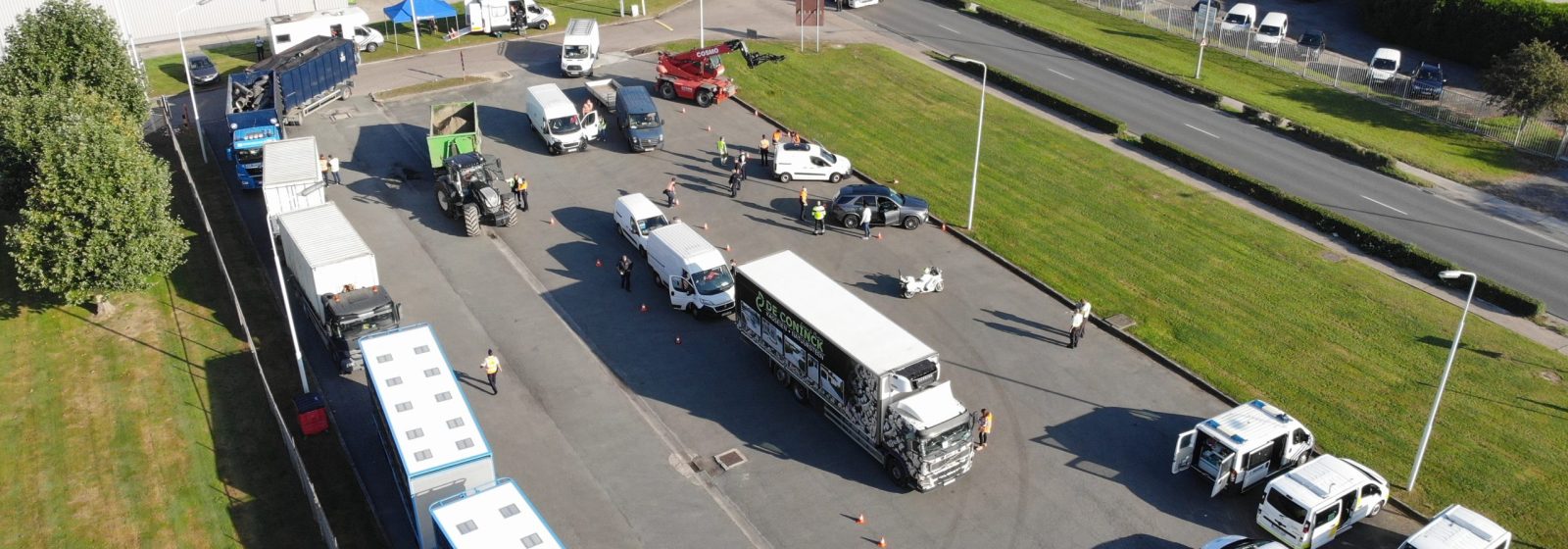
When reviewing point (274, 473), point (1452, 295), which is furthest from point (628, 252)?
point (1452, 295)

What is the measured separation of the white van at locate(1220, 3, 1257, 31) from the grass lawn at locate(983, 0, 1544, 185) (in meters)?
3.01

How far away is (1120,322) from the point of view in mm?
Result: 40156

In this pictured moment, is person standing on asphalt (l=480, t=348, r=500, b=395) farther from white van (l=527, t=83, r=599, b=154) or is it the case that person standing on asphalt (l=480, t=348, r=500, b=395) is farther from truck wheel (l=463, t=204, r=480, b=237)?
white van (l=527, t=83, r=599, b=154)

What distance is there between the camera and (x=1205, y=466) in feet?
103

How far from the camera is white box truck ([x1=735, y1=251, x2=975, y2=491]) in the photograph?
100ft

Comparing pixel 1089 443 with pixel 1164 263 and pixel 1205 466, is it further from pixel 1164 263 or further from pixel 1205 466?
pixel 1164 263

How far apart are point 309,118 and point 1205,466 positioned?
152 ft

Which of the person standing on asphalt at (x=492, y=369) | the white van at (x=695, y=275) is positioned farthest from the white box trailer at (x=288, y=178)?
the white van at (x=695, y=275)

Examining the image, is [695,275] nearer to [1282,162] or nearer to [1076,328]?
[1076,328]

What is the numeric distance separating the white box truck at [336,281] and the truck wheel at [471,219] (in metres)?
5.56

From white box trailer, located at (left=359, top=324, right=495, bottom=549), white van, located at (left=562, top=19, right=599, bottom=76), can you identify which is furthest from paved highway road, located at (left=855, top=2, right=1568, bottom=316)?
white box trailer, located at (left=359, top=324, right=495, bottom=549)

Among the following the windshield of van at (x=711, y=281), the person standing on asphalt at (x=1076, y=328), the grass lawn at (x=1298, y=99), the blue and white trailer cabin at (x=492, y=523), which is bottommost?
the person standing on asphalt at (x=1076, y=328)

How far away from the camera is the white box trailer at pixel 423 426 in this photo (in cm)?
2744

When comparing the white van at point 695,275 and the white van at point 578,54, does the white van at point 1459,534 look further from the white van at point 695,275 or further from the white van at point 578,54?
the white van at point 578,54
